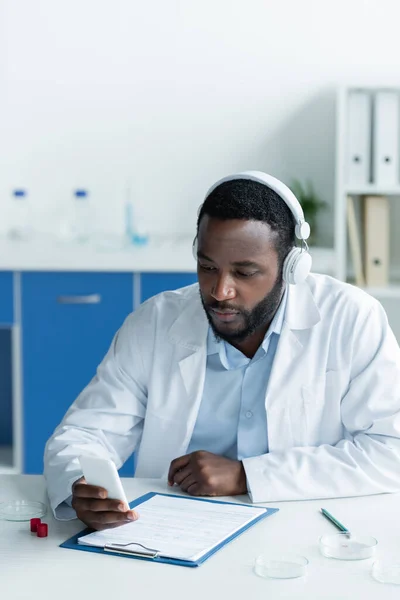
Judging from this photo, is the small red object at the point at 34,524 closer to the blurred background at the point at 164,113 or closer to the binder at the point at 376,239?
the blurred background at the point at 164,113

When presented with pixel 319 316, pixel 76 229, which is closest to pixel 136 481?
pixel 319 316

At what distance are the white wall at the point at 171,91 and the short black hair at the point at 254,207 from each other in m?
1.87

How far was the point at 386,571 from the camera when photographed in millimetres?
1206

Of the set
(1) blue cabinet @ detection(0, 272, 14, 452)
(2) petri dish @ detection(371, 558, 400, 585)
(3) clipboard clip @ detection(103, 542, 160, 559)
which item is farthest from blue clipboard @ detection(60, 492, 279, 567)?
(1) blue cabinet @ detection(0, 272, 14, 452)

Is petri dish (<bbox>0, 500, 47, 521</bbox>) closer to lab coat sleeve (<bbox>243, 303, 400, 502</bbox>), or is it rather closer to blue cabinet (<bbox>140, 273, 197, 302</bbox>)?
lab coat sleeve (<bbox>243, 303, 400, 502</bbox>)

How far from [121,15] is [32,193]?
813 millimetres

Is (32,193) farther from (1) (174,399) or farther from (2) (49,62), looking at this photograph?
(1) (174,399)

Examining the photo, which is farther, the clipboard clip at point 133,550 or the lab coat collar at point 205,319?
the lab coat collar at point 205,319

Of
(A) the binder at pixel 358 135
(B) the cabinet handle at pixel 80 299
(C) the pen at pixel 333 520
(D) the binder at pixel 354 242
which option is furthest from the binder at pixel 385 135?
(C) the pen at pixel 333 520

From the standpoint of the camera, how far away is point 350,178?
325 centimetres

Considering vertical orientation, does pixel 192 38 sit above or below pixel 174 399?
above

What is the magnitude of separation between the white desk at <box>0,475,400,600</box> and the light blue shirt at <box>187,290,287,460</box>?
1.18 ft

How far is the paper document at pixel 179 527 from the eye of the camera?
129 centimetres

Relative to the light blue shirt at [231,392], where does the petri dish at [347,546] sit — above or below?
below
